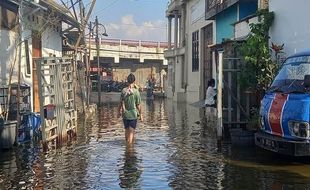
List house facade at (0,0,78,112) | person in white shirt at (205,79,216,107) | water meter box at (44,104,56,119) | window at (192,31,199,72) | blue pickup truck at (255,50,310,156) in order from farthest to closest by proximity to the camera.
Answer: window at (192,31,199,72)
person in white shirt at (205,79,216,107)
house facade at (0,0,78,112)
water meter box at (44,104,56,119)
blue pickup truck at (255,50,310,156)

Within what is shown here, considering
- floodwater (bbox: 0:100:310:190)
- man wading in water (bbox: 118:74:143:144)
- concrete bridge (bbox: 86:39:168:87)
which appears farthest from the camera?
concrete bridge (bbox: 86:39:168:87)

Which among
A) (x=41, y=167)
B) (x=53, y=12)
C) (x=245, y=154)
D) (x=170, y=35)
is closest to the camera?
(x=41, y=167)

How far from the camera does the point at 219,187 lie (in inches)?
301

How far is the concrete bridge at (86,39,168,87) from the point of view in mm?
53625

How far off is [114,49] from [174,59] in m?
17.3

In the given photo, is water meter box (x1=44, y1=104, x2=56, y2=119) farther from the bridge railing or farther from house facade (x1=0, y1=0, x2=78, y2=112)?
the bridge railing

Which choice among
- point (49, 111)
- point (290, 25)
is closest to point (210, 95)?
point (290, 25)

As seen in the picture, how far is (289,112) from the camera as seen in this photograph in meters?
8.89

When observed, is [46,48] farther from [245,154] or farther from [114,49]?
[114,49]

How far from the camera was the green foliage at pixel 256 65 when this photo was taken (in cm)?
1285

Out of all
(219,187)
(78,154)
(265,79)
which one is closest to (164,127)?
(265,79)

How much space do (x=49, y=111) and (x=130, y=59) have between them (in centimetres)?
4599

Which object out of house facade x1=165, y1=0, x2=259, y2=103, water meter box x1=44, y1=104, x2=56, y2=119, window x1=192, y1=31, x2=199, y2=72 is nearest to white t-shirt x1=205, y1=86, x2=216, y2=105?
house facade x1=165, y1=0, x2=259, y2=103

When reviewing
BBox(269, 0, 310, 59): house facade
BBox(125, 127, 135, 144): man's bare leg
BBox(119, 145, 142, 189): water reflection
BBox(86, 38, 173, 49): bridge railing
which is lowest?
BBox(119, 145, 142, 189): water reflection
